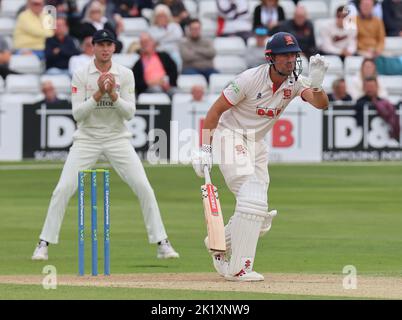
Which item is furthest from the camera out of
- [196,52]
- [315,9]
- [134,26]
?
[315,9]

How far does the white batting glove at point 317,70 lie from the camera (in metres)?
9.72

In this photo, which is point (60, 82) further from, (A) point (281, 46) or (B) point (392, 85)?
(A) point (281, 46)

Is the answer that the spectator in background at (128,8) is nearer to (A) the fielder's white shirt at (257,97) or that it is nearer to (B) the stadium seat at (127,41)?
(B) the stadium seat at (127,41)

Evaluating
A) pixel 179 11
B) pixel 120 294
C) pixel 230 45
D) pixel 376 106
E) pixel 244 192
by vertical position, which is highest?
pixel 179 11

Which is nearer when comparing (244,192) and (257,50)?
(244,192)

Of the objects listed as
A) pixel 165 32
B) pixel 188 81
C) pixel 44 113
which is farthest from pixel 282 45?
pixel 165 32

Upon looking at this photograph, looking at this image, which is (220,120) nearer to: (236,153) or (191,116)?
(236,153)

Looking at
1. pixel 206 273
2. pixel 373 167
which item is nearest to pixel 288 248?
pixel 206 273

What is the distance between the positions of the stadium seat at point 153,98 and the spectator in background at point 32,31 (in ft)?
7.42

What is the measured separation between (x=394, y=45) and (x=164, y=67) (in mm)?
4496

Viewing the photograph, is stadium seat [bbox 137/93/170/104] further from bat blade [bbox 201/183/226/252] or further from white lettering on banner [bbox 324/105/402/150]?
bat blade [bbox 201/183/226/252]

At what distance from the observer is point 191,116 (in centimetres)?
2164

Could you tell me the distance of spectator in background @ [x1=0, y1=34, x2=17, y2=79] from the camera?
2309 centimetres

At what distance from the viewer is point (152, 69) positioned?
73.5ft
